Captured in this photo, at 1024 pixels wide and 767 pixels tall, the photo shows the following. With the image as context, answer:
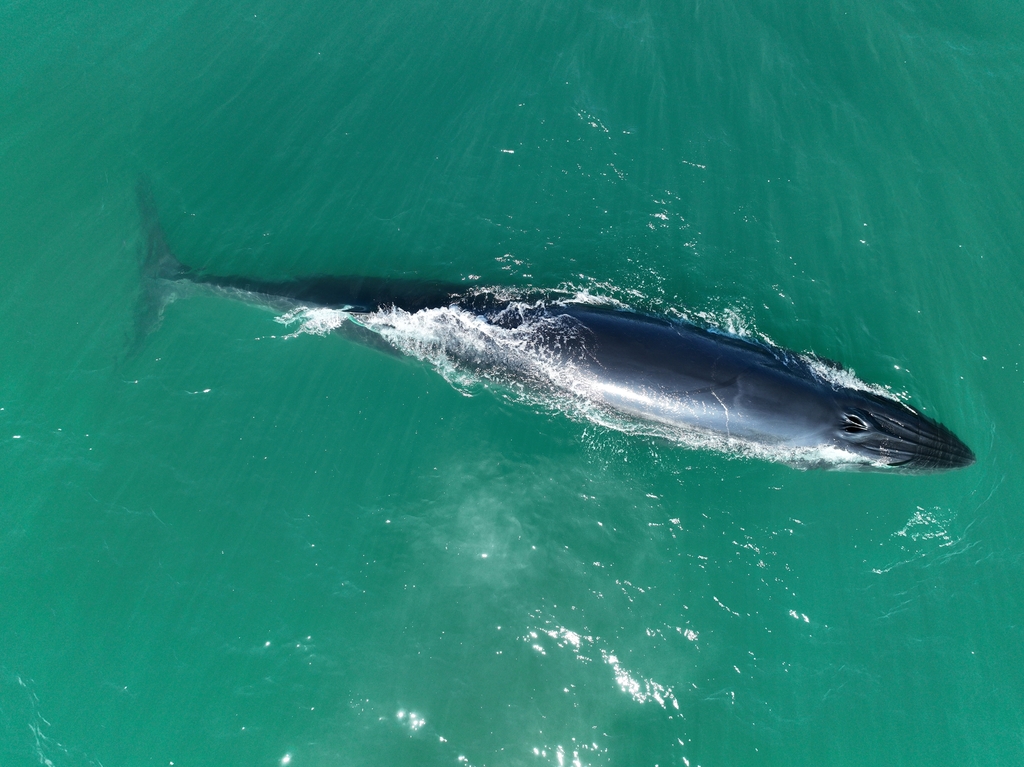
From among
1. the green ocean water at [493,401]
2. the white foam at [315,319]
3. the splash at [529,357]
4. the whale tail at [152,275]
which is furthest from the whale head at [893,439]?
the whale tail at [152,275]

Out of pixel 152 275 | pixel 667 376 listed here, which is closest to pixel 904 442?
pixel 667 376

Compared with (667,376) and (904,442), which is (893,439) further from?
(667,376)

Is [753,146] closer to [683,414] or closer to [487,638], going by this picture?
[683,414]

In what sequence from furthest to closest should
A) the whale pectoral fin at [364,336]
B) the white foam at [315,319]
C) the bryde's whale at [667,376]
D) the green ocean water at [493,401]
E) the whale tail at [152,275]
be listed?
the whale tail at [152,275]
the white foam at [315,319]
the whale pectoral fin at [364,336]
the bryde's whale at [667,376]
the green ocean water at [493,401]

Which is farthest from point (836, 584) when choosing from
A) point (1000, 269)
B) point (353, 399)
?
point (353, 399)

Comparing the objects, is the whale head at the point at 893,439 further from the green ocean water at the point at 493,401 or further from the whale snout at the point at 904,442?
the green ocean water at the point at 493,401

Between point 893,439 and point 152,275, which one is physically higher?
point 893,439

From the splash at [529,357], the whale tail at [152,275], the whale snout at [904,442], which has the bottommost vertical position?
the whale tail at [152,275]
